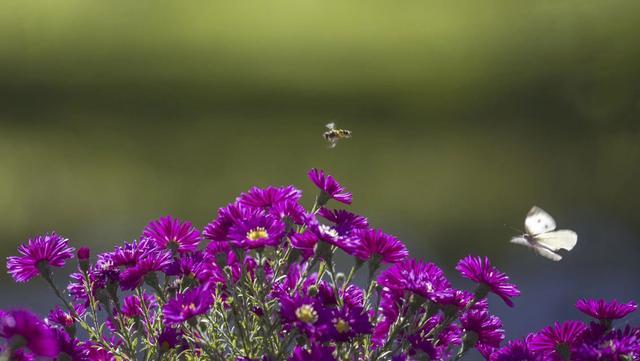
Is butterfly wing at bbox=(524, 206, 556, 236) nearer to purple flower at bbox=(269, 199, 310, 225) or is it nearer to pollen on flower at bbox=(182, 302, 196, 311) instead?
purple flower at bbox=(269, 199, 310, 225)

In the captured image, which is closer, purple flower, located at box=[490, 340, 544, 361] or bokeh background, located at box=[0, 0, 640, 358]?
purple flower, located at box=[490, 340, 544, 361]

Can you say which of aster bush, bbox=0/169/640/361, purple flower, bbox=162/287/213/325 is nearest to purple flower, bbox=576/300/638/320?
aster bush, bbox=0/169/640/361

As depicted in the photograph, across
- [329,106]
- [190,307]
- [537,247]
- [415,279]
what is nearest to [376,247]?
[415,279]

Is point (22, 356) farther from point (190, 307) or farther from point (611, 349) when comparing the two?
point (611, 349)

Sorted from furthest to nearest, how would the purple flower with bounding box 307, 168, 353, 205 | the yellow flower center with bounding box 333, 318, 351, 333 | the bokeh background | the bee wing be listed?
the bokeh background
the bee wing
the purple flower with bounding box 307, 168, 353, 205
the yellow flower center with bounding box 333, 318, 351, 333

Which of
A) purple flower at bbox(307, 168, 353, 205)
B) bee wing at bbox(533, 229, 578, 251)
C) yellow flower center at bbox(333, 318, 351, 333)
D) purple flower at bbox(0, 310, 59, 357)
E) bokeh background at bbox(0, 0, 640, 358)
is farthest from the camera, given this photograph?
bokeh background at bbox(0, 0, 640, 358)

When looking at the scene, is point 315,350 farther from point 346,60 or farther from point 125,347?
point 346,60
